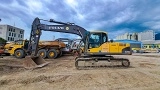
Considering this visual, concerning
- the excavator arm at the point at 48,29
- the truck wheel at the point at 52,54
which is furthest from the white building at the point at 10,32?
the excavator arm at the point at 48,29

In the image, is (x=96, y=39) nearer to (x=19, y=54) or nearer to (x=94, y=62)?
(x=94, y=62)

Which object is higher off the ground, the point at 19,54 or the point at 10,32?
the point at 10,32

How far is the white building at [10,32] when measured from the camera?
7094 cm

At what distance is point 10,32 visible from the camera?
75.7 m

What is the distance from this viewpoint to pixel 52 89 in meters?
5.09

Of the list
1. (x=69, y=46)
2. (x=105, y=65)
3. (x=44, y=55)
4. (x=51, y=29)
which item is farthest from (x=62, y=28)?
(x=69, y=46)

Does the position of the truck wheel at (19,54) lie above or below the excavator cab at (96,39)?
below

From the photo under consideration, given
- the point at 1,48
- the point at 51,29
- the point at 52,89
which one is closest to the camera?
the point at 52,89

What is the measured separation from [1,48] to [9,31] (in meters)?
62.2

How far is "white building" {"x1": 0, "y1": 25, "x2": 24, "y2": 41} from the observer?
7094cm

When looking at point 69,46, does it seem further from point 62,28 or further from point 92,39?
point 92,39

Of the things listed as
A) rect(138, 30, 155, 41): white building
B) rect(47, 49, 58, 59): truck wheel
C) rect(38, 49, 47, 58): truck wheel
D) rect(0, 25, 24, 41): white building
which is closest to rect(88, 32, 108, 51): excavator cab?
rect(47, 49, 58, 59): truck wheel

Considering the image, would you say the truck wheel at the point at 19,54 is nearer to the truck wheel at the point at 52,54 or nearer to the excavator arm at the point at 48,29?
the truck wheel at the point at 52,54

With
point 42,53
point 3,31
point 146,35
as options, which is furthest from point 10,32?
point 146,35
